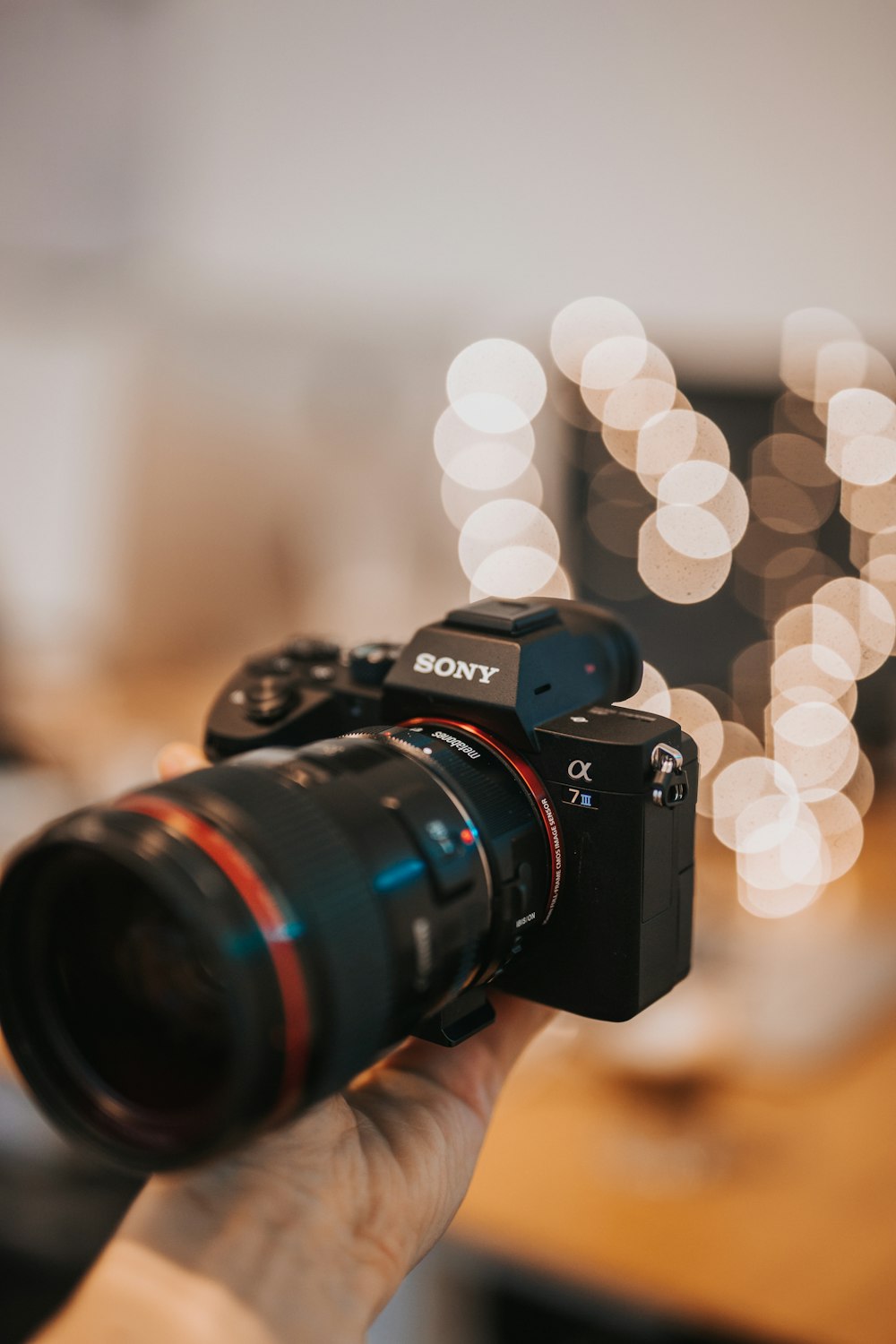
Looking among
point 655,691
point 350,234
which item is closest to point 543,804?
point 655,691

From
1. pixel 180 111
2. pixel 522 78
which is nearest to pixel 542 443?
pixel 522 78

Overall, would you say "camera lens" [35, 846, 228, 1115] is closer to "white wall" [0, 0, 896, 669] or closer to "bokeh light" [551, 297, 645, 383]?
"white wall" [0, 0, 896, 669]

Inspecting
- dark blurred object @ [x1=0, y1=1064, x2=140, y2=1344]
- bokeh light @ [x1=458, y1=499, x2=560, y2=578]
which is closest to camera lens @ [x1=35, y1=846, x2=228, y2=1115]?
dark blurred object @ [x1=0, y1=1064, x2=140, y2=1344]

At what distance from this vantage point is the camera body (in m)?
0.67

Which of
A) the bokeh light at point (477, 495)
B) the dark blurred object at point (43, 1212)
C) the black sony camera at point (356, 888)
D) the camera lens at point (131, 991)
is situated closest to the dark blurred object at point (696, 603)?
the bokeh light at point (477, 495)

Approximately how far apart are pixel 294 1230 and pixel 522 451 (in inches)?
62.2

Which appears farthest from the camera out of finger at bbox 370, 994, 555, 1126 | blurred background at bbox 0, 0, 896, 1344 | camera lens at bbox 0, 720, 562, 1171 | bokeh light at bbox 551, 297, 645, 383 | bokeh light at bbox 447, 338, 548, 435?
bokeh light at bbox 447, 338, 548, 435

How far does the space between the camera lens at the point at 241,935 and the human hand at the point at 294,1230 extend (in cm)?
9

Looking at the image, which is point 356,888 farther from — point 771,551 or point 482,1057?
point 771,551

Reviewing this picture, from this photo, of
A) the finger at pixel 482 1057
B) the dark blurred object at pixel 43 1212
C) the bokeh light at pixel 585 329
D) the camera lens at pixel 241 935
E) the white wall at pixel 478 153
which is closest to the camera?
the camera lens at pixel 241 935

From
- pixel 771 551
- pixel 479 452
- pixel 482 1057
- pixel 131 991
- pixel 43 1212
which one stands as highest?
pixel 479 452

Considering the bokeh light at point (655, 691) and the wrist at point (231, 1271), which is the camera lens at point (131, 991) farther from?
the bokeh light at point (655, 691)

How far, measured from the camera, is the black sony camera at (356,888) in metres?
0.49

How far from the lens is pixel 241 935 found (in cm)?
48
